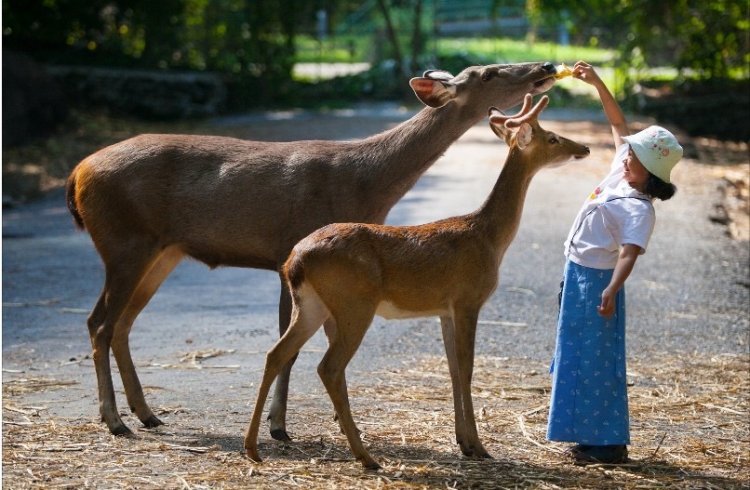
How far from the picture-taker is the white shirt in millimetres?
5379

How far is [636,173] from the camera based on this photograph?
552cm

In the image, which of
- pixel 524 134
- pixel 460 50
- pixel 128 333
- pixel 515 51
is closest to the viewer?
pixel 524 134

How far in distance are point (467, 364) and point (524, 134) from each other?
115 cm

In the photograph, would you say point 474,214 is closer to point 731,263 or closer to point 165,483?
point 165,483

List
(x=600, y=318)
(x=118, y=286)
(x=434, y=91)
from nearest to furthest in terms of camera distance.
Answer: (x=600, y=318) < (x=118, y=286) < (x=434, y=91)

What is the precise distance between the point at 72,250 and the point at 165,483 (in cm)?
714

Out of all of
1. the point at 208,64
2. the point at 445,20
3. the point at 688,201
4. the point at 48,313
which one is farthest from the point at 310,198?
the point at 445,20

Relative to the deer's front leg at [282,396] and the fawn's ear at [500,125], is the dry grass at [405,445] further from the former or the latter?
the fawn's ear at [500,125]

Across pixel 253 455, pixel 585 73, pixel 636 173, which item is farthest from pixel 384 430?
pixel 585 73

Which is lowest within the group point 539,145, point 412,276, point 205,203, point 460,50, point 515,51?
point 515,51

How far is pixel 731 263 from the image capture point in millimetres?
11328

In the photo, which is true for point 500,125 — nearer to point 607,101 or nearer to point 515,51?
point 607,101

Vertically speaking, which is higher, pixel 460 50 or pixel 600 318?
pixel 600 318

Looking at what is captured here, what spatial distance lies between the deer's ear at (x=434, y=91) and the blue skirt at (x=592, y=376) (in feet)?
5.43
